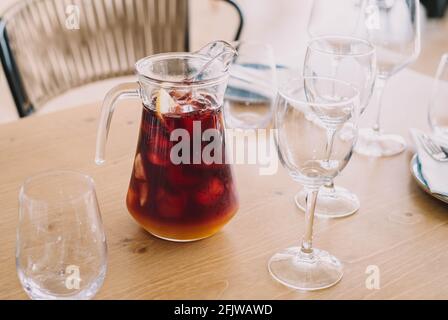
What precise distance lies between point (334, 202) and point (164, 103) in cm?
26

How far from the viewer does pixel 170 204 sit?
62cm

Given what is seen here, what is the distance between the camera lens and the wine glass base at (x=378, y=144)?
2.83ft

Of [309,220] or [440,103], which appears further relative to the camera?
[440,103]

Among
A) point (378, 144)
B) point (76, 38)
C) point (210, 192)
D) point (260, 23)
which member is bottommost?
point (260, 23)

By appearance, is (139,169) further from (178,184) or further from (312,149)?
(312,149)

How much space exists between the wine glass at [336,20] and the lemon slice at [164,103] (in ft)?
1.05

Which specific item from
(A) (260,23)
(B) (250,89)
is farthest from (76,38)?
(A) (260,23)

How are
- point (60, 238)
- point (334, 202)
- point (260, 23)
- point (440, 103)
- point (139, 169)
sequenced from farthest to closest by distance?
point (260, 23), point (440, 103), point (334, 202), point (139, 169), point (60, 238)

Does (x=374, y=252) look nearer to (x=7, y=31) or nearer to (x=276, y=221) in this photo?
(x=276, y=221)

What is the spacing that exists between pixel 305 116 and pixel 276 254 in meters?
0.16

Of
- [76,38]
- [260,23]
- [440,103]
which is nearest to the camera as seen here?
[440,103]

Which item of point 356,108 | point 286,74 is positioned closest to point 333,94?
point 356,108

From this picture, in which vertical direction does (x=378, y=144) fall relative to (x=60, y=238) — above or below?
below

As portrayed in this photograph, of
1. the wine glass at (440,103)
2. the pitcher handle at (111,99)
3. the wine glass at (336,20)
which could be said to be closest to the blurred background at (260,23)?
the wine glass at (336,20)
